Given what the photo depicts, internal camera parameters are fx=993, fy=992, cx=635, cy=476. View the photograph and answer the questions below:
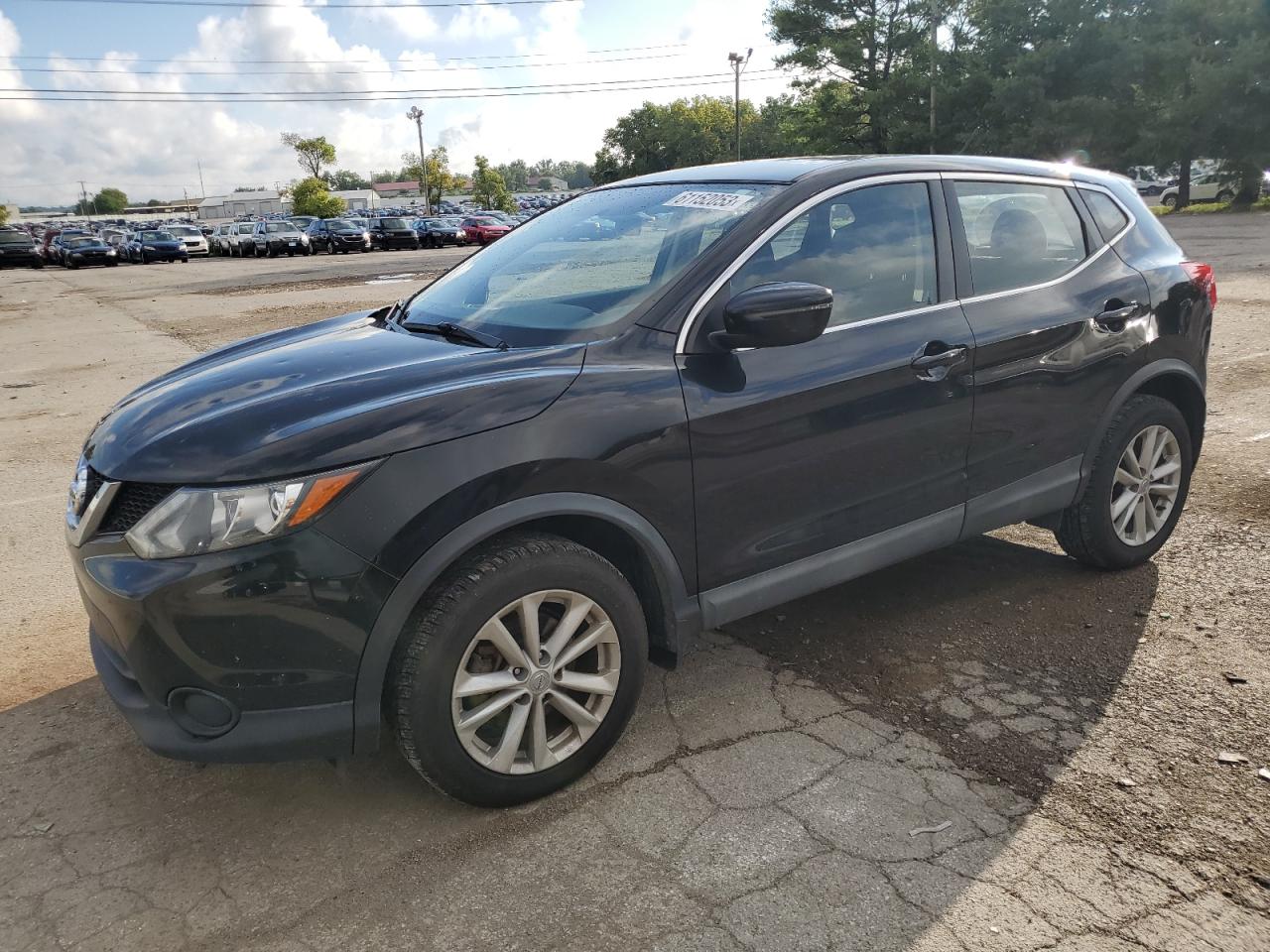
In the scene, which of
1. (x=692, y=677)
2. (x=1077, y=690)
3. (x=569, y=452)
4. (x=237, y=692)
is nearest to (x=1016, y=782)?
(x=1077, y=690)

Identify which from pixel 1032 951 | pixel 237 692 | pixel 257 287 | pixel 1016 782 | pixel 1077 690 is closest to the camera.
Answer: pixel 1032 951

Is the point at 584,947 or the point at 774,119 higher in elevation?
the point at 774,119

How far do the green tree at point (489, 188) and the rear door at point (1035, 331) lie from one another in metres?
111

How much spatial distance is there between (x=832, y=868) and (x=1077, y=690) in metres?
1.35

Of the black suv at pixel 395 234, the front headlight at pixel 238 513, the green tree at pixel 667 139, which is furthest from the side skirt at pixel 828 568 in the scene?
the green tree at pixel 667 139

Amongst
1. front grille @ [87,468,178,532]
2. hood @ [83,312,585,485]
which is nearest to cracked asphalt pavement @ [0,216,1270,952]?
front grille @ [87,468,178,532]

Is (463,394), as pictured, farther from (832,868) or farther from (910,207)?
(910,207)

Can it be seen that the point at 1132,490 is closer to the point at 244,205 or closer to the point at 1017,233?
the point at 1017,233

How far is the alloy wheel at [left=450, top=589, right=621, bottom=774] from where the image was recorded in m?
2.65

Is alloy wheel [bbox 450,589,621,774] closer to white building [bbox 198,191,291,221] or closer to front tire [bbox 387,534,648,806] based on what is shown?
front tire [bbox 387,534,648,806]

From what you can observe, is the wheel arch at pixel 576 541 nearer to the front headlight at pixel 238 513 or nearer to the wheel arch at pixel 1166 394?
the front headlight at pixel 238 513

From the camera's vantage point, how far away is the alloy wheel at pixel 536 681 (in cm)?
265

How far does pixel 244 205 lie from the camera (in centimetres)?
13012

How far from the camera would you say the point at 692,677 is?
3572mm
